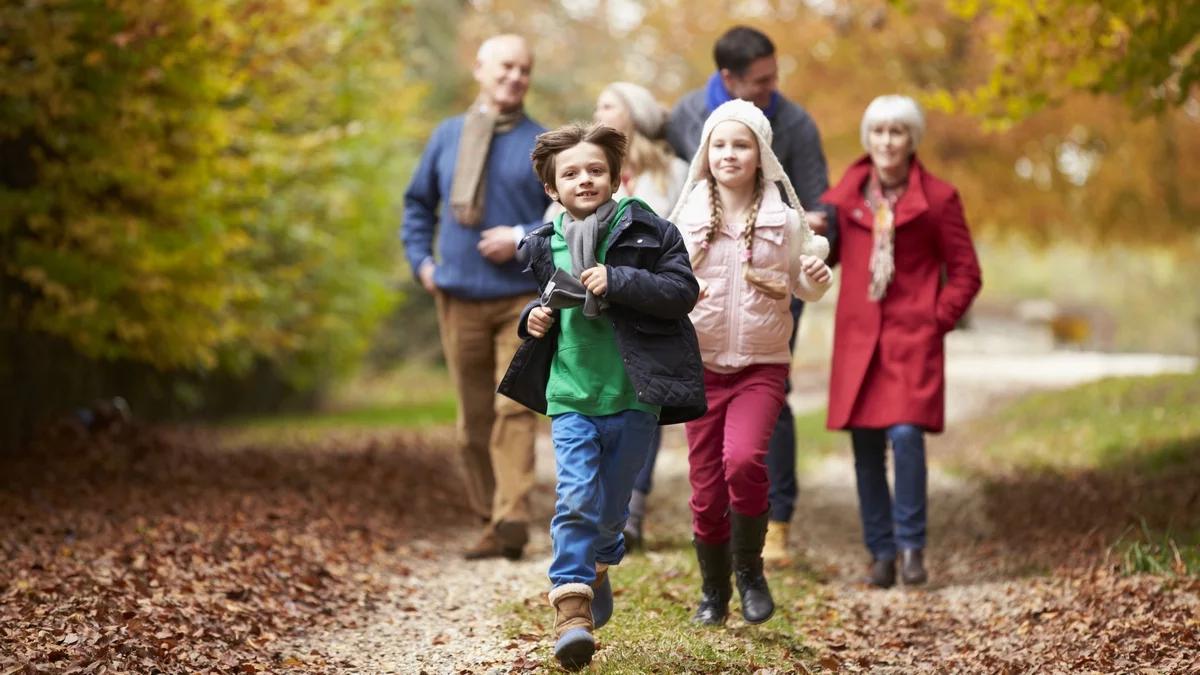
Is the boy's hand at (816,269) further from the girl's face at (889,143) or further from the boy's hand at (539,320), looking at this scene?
the girl's face at (889,143)

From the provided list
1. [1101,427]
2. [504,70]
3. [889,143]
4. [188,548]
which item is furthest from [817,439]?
[188,548]

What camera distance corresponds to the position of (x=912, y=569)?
20.5ft

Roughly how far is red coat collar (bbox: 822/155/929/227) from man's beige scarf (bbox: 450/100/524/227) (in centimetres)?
164

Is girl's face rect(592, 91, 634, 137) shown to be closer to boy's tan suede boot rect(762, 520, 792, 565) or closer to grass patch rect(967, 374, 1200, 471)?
boy's tan suede boot rect(762, 520, 792, 565)

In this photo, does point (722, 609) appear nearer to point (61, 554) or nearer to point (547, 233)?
point (547, 233)

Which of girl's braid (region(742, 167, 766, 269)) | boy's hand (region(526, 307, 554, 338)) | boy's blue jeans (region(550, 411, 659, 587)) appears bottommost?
boy's blue jeans (region(550, 411, 659, 587))

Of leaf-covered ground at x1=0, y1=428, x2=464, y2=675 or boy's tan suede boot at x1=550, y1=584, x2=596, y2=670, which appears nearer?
boy's tan suede boot at x1=550, y1=584, x2=596, y2=670

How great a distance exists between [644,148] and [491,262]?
922 mm

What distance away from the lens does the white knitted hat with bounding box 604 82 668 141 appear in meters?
6.51

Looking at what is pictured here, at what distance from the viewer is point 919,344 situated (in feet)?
20.5

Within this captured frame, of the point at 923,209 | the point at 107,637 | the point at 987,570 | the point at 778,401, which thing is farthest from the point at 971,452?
the point at 107,637

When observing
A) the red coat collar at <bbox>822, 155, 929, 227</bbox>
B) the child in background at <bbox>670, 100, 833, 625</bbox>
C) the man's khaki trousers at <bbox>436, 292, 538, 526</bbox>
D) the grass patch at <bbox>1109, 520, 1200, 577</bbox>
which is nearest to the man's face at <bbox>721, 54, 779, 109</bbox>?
the red coat collar at <bbox>822, 155, 929, 227</bbox>

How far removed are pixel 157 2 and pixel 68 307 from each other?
1943 millimetres

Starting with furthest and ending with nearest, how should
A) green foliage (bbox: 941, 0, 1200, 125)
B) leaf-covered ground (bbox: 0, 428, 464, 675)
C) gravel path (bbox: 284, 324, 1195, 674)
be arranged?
green foliage (bbox: 941, 0, 1200, 125) → gravel path (bbox: 284, 324, 1195, 674) → leaf-covered ground (bbox: 0, 428, 464, 675)
